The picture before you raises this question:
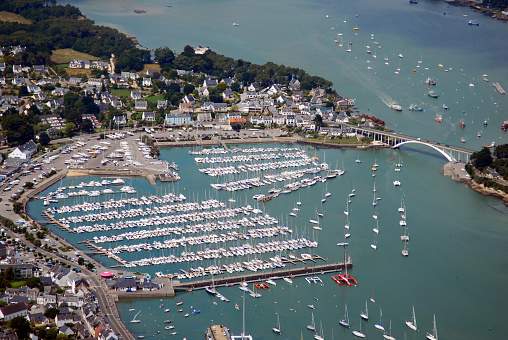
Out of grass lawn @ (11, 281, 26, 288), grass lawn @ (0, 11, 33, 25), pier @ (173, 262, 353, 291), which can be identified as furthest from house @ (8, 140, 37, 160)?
grass lawn @ (0, 11, 33, 25)

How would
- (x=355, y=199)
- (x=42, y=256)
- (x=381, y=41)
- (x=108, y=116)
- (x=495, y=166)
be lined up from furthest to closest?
(x=381, y=41), (x=108, y=116), (x=495, y=166), (x=355, y=199), (x=42, y=256)

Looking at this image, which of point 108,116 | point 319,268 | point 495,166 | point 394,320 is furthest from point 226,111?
point 394,320

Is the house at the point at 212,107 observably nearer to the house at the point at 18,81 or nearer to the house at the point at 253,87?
the house at the point at 253,87

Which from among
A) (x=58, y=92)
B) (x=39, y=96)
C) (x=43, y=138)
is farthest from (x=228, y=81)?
(x=43, y=138)

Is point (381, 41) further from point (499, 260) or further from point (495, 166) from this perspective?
point (499, 260)

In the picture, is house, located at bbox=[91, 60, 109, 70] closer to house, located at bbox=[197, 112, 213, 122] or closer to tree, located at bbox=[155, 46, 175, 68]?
tree, located at bbox=[155, 46, 175, 68]
